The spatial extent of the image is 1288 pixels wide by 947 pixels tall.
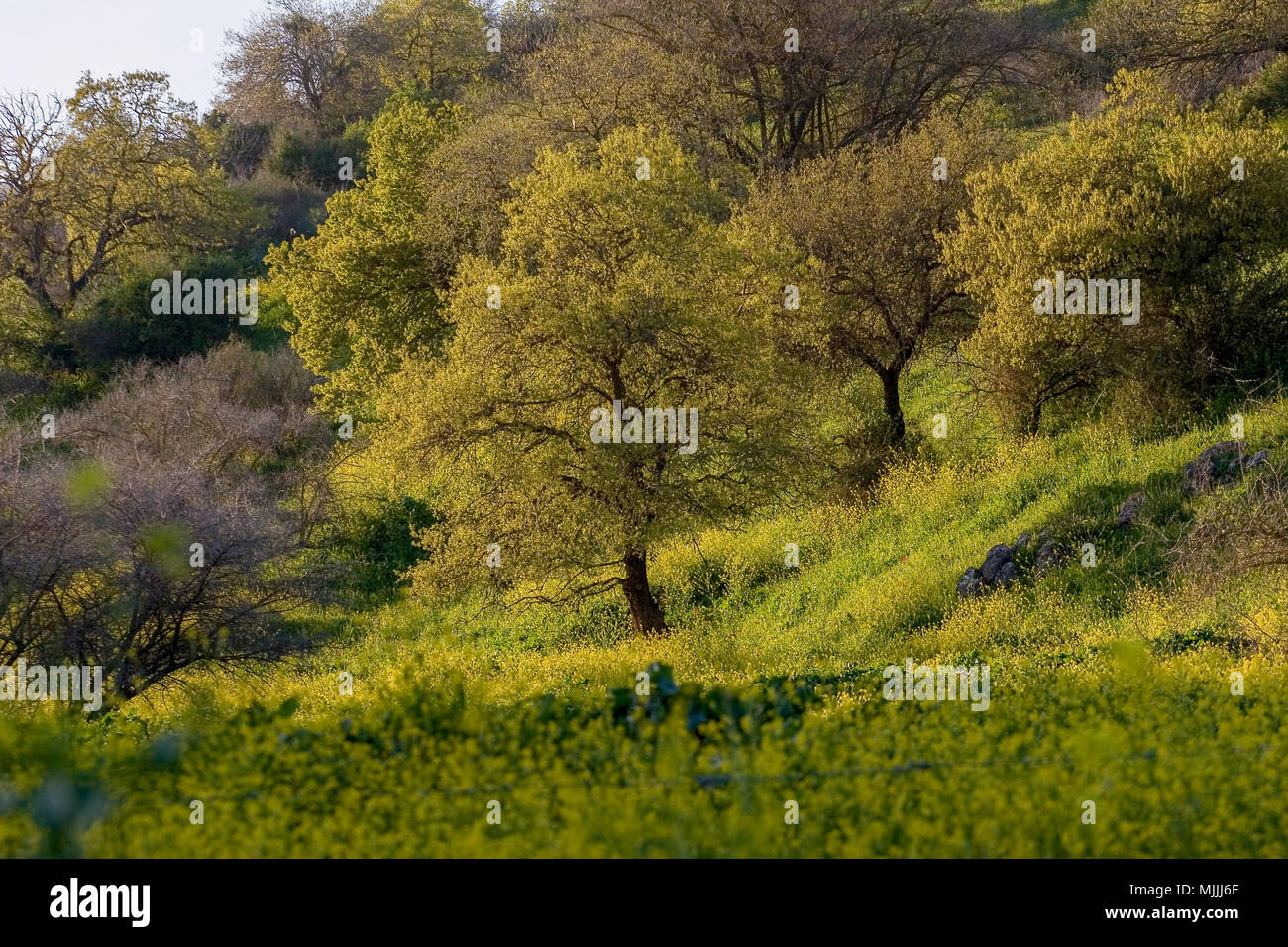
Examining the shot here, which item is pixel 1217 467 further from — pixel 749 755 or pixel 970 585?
pixel 749 755

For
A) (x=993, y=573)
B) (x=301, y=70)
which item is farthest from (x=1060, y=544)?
(x=301, y=70)

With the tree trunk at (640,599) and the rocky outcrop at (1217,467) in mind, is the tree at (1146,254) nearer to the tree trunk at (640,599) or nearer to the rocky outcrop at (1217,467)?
the rocky outcrop at (1217,467)

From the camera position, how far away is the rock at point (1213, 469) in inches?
671

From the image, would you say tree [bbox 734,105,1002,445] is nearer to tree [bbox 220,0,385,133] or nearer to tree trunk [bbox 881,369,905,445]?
tree trunk [bbox 881,369,905,445]

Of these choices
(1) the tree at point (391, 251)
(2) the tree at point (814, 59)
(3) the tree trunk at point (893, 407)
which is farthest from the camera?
(1) the tree at point (391, 251)

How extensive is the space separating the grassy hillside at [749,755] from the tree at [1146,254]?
5410 mm

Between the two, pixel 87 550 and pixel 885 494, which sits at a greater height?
pixel 885 494

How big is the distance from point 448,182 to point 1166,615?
22491 mm

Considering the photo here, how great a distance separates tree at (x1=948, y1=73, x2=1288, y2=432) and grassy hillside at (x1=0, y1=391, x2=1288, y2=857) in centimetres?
541

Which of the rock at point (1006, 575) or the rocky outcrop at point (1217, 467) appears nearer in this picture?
the rocky outcrop at point (1217, 467)

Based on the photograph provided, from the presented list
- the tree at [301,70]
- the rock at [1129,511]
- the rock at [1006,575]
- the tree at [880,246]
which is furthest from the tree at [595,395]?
the tree at [301,70]

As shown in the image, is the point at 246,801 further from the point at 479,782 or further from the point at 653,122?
the point at 653,122

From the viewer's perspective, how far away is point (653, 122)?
29938 millimetres
